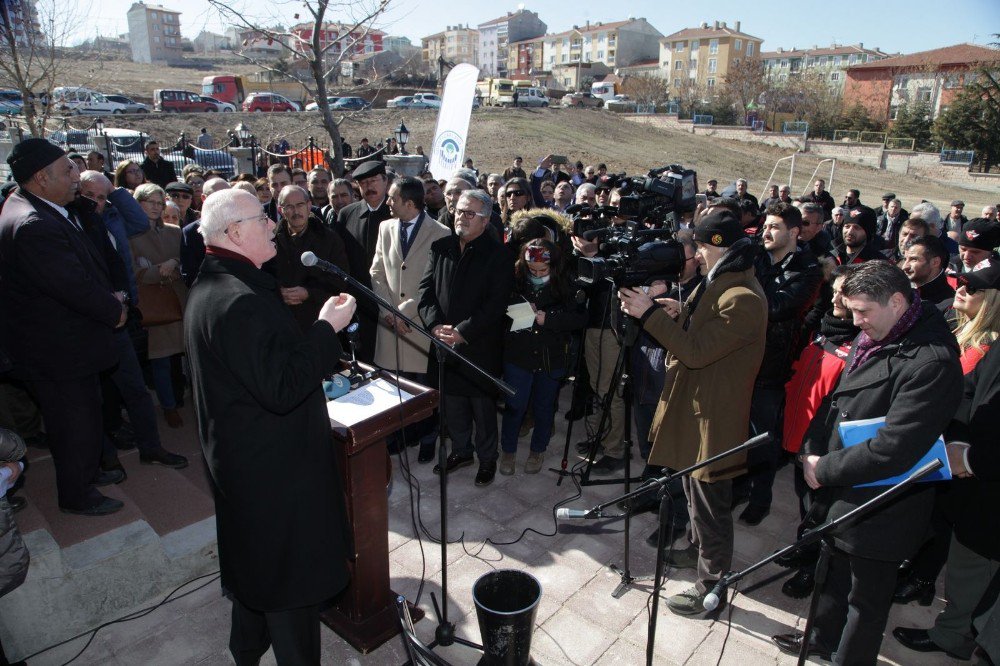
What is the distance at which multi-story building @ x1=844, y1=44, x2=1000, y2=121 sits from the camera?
4091 centimetres

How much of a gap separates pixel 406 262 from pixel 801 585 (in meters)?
3.25

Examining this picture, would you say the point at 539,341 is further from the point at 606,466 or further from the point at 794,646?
the point at 794,646

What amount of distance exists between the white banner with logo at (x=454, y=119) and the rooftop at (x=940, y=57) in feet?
150

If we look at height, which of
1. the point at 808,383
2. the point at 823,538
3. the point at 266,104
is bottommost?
the point at 808,383

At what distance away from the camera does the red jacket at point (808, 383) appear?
3.72 metres

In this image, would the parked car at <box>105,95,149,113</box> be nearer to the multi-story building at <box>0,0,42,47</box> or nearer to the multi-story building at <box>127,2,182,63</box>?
the multi-story building at <box>0,0,42,47</box>

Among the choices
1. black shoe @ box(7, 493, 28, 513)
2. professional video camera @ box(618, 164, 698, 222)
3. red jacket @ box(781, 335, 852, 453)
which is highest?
professional video camera @ box(618, 164, 698, 222)

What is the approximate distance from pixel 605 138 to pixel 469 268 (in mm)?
31979

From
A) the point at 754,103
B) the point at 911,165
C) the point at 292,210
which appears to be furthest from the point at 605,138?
the point at 292,210

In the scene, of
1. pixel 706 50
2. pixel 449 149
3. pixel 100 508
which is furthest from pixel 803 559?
pixel 706 50

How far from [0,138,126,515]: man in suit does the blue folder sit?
12.0ft

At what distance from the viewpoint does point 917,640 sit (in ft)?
9.92

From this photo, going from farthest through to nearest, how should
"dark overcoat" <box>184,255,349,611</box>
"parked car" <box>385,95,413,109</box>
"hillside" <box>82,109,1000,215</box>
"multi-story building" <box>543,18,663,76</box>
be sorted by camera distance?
1. "multi-story building" <box>543,18,663,76</box>
2. "parked car" <box>385,95,413,109</box>
3. "hillside" <box>82,109,1000,215</box>
4. "dark overcoat" <box>184,255,349,611</box>

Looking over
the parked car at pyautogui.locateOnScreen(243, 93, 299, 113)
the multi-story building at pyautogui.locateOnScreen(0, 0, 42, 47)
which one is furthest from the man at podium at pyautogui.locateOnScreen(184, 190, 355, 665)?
the parked car at pyautogui.locateOnScreen(243, 93, 299, 113)
